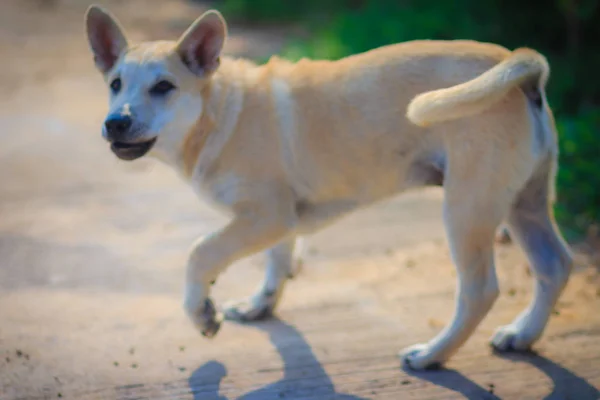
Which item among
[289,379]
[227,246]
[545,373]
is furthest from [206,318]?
[545,373]

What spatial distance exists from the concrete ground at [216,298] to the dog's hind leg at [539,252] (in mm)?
131

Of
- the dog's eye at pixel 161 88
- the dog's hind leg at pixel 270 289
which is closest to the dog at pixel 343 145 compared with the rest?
the dog's eye at pixel 161 88

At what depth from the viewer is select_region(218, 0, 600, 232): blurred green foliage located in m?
6.48

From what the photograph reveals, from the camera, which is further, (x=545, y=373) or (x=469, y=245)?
(x=545, y=373)

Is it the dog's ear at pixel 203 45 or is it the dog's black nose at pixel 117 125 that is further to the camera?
the dog's ear at pixel 203 45

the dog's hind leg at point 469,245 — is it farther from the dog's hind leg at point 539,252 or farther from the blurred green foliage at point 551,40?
the blurred green foliage at point 551,40

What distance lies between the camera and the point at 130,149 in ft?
11.7

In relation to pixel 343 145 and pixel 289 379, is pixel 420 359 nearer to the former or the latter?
pixel 289 379

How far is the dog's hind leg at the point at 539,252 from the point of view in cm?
381

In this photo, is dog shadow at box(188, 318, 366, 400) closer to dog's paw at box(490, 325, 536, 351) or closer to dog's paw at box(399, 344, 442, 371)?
dog's paw at box(399, 344, 442, 371)

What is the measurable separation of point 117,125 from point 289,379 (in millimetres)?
1522

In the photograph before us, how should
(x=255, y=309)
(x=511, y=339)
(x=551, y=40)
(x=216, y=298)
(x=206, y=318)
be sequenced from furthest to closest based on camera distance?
(x=551, y=40)
(x=216, y=298)
(x=255, y=309)
(x=511, y=339)
(x=206, y=318)

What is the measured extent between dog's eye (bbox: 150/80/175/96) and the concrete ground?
1374mm

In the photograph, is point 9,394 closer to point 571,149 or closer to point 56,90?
point 571,149
